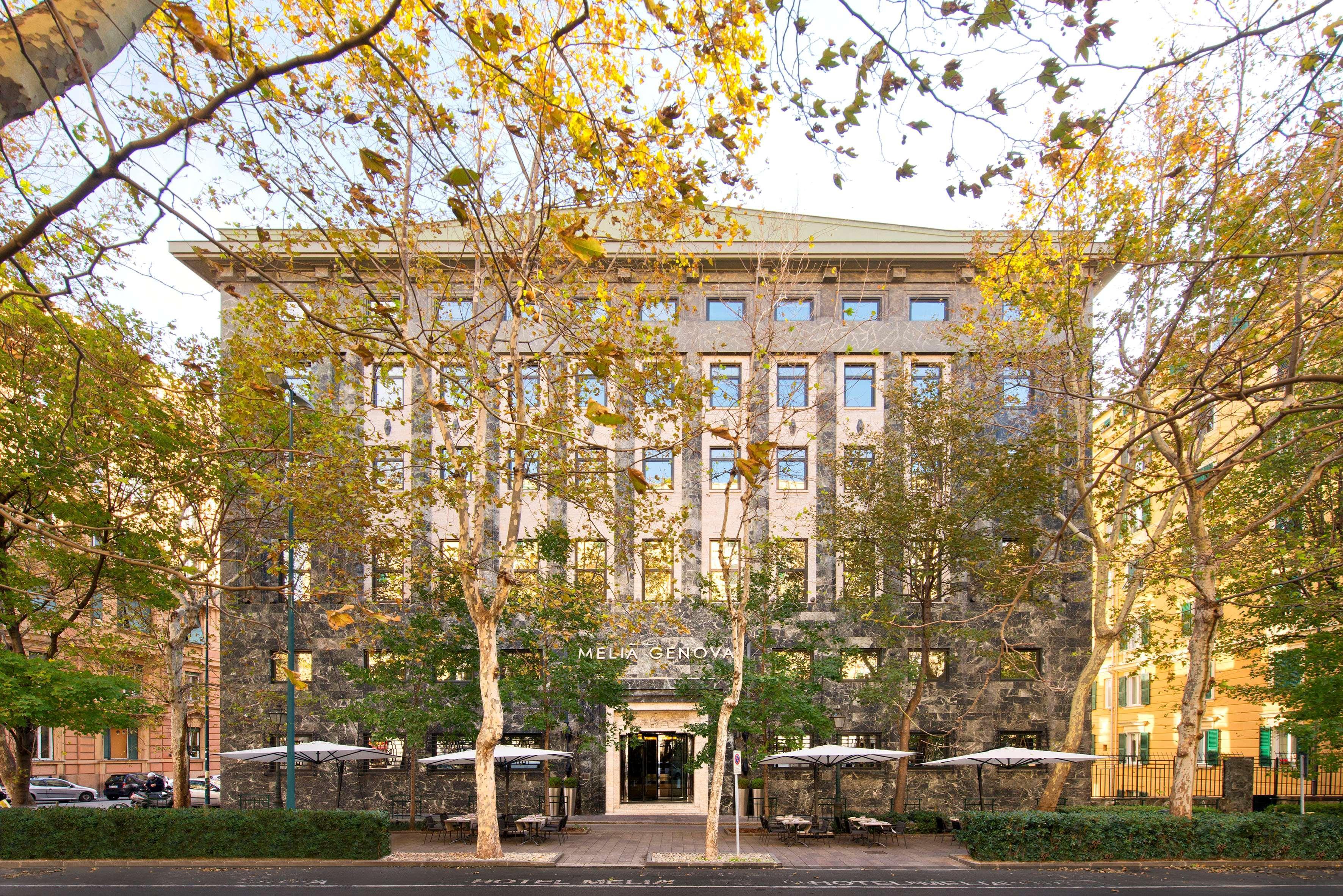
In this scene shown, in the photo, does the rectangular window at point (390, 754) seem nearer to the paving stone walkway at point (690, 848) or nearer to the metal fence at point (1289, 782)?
the paving stone walkway at point (690, 848)

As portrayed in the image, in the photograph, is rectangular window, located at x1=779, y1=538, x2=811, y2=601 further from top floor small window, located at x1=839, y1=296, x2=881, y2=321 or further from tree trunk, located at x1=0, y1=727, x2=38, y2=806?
tree trunk, located at x1=0, y1=727, x2=38, y2=806

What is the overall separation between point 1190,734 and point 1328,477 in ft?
22.6

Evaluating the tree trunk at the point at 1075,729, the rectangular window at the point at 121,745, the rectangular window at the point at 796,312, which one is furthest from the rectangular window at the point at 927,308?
the rectangular window at the point at 121,745

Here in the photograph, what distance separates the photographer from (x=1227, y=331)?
50.1ft

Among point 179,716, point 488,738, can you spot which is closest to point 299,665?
point 179,716

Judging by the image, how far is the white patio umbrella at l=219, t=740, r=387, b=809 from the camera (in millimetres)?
25297

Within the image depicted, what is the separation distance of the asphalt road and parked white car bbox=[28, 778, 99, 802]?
2030 cm

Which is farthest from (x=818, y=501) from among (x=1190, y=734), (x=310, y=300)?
(x=310, y=300)

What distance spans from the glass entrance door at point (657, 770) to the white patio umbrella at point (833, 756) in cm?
586

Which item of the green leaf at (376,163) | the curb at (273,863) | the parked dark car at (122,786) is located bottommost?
the parked dark car at (122,786)

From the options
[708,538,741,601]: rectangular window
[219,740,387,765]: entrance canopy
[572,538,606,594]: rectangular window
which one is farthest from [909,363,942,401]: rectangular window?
[219,740,387,765]: entrance canopy

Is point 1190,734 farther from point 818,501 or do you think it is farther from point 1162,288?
point 818,501

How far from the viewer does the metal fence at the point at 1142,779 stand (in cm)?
3331

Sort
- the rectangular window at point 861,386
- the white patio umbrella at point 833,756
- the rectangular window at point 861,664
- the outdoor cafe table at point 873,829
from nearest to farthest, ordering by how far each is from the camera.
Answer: the outdoor cafe table at point 873,829, the white patio umbrella at point 833,756, the rectangular window at point 861,664, the rectangular window at point 861,386
